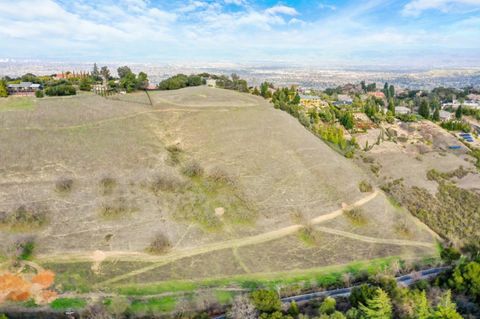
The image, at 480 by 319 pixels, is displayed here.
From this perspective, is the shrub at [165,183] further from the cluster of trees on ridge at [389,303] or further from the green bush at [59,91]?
the green bush at [59,91]

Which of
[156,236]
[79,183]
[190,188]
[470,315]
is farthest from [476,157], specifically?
[79,183]

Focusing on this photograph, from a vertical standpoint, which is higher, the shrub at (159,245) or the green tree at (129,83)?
the green tree at (129,83)

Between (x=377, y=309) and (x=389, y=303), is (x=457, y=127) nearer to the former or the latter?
(x=389, y=303)

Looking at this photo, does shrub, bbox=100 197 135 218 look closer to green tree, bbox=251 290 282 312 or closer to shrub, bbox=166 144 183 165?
shrub, bbox=166 144 183 165

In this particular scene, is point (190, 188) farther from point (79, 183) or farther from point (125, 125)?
point (125, 125)

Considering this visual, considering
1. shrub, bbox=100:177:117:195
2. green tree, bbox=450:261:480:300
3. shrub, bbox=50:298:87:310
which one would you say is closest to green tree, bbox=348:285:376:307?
green tree, bbox=450:261:480:300

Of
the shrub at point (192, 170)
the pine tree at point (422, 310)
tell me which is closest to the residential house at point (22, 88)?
the shrub at point (192, 170)

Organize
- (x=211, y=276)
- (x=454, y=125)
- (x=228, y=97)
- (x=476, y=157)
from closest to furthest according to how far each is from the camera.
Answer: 1. (x=211, y=276)
2. (x=476, y=157)
3. (x=228, y=97)
4. (x=454, y=125)
